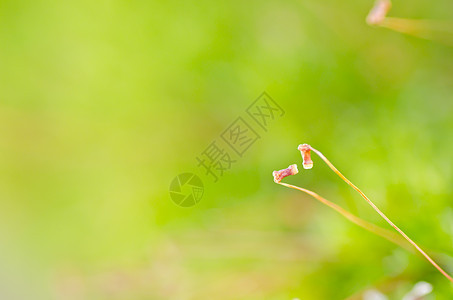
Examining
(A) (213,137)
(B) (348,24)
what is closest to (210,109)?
(A) (213,137)

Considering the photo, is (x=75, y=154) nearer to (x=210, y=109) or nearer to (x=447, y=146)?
(x=210, y=109)

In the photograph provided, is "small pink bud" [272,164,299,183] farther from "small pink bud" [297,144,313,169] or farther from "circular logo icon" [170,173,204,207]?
"circular logo icon" [170,173,204,207]

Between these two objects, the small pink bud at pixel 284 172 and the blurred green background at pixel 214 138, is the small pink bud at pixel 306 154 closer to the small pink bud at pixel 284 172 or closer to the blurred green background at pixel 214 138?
→ the small pink bud at pixel 284 172

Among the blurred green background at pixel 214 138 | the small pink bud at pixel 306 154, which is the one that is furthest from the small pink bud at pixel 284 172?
the blurred green background at pixel 214 138

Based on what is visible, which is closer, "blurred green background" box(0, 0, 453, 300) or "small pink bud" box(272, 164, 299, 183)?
"small pink bud" box(272, 164, 299, 183)

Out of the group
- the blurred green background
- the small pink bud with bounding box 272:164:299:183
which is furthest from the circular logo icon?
the small pink bud with bounding box 272:164:299:183

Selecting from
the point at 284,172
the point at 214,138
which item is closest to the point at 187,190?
the point at 214,138

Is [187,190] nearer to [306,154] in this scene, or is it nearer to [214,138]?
[214,138]
